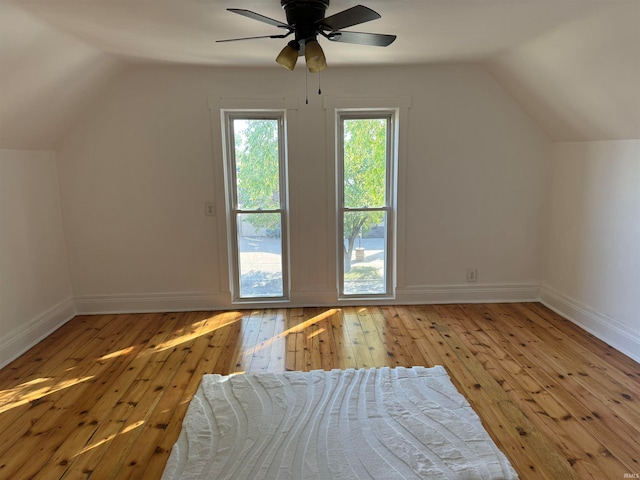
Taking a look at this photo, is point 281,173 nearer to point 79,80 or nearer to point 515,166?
point 79,80

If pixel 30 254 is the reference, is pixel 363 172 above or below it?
above

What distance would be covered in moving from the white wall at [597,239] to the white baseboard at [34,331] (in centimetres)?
474

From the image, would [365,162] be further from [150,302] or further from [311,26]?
[150,302]

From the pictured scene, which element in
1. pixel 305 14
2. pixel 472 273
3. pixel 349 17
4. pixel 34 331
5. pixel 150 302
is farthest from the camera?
pixel 472 273

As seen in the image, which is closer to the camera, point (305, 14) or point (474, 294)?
point (305, 14)

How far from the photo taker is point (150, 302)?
4.07 metres

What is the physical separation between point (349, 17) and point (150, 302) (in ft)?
10.8

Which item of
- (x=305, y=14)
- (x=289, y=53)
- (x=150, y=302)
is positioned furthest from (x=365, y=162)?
(x=150, y=302)

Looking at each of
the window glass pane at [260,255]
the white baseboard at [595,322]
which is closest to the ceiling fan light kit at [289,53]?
the window glass pane at [260,255]

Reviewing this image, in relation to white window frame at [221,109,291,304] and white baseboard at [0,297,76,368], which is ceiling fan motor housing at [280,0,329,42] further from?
white baseboard at [0,297,76,368]

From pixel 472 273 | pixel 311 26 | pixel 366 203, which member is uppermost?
pixel 311 26

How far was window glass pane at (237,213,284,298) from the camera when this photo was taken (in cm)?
413

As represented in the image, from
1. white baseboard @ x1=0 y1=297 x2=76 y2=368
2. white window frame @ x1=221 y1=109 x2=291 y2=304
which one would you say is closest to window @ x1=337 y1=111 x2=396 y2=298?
white window frame @ x1=221 y1=109 x2=291 y2=304

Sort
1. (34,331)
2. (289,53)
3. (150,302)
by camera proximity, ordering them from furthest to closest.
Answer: (150,302) → (34,331) → (289,53)
